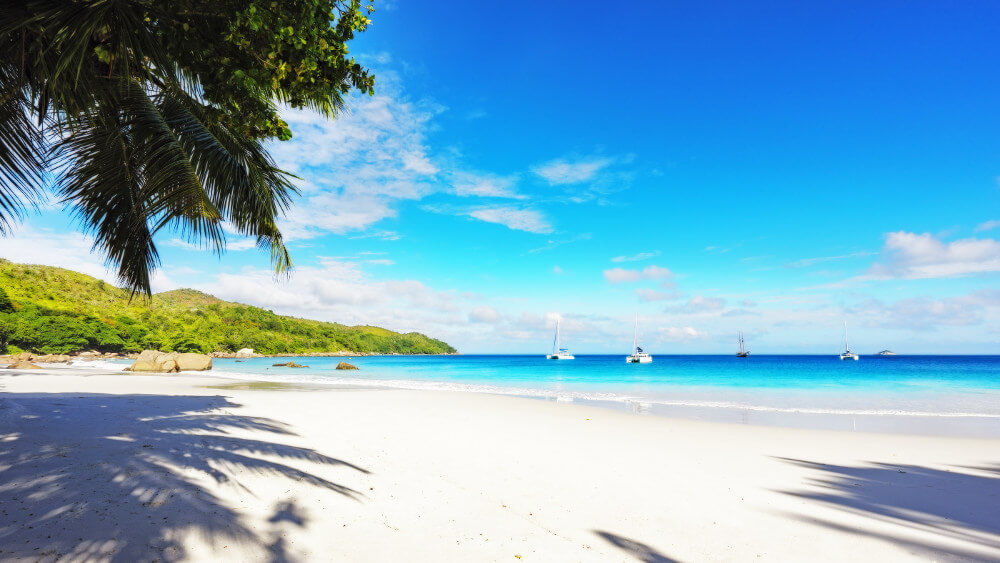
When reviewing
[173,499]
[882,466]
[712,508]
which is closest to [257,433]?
[173,499]

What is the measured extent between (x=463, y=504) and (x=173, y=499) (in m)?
2.79

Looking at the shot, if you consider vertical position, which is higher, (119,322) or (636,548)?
(119,322)

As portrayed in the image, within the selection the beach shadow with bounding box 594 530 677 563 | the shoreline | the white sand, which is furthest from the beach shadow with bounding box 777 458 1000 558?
the shoreline

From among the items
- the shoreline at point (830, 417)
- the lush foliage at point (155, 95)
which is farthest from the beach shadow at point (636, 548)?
the shoreline at point (830, 417)

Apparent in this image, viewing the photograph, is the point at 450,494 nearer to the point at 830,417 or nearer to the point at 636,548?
the point at 636,548

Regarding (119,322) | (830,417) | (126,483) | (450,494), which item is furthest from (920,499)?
(119,322)

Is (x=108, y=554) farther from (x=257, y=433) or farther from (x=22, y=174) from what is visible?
(x=257, y=433)

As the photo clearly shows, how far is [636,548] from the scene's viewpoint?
4008mm

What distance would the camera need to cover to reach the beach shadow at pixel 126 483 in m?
2.94

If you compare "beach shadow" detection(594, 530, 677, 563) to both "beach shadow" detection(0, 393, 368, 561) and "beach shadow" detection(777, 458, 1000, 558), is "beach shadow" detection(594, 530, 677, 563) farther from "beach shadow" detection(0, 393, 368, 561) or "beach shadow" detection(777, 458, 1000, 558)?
"beach shadow" detection(0, 393, 368, 561)

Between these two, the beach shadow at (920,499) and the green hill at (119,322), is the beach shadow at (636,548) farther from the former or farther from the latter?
the green hill at (119,322)

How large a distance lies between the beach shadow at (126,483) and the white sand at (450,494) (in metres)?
0.02

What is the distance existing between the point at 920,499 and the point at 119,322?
256 ft

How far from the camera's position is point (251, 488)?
438 centimetres
